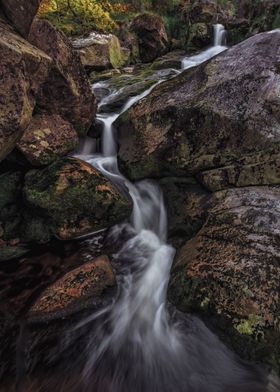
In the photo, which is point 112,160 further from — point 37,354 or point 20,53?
point 37,354

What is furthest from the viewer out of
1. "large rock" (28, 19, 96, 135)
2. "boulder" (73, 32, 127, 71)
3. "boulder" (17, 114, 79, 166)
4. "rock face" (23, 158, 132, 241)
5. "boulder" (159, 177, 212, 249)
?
"boulder" (73, 32, 127, 71)

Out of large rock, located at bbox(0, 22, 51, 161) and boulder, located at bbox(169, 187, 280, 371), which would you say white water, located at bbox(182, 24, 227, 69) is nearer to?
large rock, located at bbox(0, 22, 51, 161)

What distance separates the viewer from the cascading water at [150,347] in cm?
277

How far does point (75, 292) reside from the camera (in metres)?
3.44

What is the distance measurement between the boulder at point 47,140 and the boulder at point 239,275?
8.73 ft

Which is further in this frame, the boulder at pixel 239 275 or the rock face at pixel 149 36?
the rock face at pixel 149 36

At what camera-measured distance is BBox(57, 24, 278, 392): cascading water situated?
2.77m

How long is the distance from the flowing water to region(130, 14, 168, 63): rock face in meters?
11.5

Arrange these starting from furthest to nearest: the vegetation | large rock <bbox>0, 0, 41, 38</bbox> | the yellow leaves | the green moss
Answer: the yellow leaves, the vegetation, large rock <bbox>0, 0, 41, 38</bbox>, the green moss

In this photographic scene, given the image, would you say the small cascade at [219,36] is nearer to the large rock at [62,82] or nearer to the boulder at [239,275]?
the large rock at [62,82]

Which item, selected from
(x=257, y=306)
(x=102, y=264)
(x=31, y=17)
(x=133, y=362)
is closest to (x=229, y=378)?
(x=257, y=306)

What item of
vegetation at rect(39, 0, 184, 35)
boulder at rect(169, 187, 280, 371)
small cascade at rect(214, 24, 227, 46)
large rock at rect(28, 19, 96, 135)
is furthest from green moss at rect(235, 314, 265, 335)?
small cascade at rect(214, 24, 227, 46)

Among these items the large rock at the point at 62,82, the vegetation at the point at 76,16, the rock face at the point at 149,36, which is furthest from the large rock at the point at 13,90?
the rock face at the point at 149,36

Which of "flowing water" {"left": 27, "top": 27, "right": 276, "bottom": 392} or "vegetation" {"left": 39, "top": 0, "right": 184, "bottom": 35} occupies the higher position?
"vegetation" {"left": 39, "top": 0, "right": 184, "bottom": 35}
